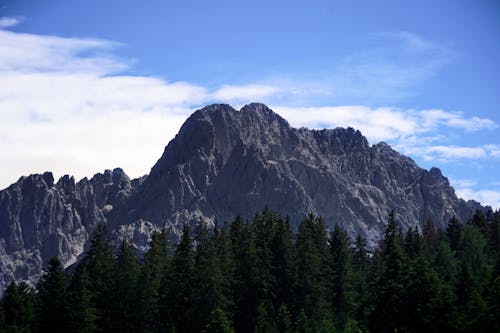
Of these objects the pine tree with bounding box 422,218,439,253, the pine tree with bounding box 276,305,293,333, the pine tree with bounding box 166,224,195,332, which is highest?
the pine tree with bounding box 422,218,439,253

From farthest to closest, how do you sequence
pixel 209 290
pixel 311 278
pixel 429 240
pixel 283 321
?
pixel 429 240, pixel 311 278, pixel 209 290, pixel 283 321

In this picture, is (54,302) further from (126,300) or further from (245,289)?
(245,289)

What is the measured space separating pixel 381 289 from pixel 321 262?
9.81 meters

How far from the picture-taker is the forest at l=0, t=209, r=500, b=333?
262ft

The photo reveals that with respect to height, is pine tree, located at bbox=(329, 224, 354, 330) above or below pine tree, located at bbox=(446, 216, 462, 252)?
below

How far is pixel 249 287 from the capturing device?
9138 cm

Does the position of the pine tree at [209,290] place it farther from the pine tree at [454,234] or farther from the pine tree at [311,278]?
the pine tree at [454,234]

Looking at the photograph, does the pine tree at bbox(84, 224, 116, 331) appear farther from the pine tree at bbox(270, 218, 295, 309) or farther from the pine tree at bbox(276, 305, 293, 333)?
the pine tree at bbox(276, 305, 293, 333)

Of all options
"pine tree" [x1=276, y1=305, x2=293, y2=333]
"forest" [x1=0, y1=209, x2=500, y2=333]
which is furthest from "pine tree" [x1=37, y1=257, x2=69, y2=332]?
"pine tree" [x1=276, y1=305, x2=293, y2=333]

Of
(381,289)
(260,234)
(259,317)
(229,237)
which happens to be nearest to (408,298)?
(381,289)

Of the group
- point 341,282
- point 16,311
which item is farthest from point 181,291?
point 341,282

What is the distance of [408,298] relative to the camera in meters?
76.9

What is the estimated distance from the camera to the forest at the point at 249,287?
79.9m

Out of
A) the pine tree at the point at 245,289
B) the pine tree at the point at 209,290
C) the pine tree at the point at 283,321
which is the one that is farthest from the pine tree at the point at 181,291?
the pine tree at the point at 283,321
